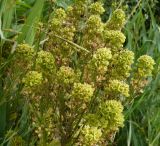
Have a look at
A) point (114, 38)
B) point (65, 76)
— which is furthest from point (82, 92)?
point (114, 38)

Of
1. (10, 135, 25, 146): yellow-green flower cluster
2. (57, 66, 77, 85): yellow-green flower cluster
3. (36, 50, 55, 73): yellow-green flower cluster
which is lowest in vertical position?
(10, 135, 25, 146): yellow-green flower cluster

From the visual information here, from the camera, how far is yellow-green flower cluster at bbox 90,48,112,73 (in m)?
1.41

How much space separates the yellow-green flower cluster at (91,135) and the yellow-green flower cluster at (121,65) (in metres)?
0.18

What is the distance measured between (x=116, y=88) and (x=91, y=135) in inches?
6.5

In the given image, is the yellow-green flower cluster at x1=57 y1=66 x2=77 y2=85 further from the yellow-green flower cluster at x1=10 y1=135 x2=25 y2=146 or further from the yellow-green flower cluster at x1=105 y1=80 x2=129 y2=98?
A: the yellow-green flower cluster at x1=10 y1=135 x2=25 y2=146

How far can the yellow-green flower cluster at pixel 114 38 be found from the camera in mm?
1497

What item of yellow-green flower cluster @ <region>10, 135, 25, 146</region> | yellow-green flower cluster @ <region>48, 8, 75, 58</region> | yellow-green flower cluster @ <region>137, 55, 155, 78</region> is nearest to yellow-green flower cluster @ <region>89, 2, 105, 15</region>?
yellow-green flower cluster @ <region>48, 8, 75, 58</region>

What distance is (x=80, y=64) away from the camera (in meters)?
1.70

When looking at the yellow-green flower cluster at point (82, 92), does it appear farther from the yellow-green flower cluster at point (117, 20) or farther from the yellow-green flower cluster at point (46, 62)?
the yellow-green flower cluster at point (117, 20)

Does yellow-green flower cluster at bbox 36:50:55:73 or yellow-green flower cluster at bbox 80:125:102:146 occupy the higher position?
yellow-green flower cluster at bbox 36:50:55:73

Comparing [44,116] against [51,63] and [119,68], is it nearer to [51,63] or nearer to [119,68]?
[51,63]

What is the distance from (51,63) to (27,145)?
0.42m

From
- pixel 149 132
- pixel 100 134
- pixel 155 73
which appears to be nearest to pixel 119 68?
pixel 100 134

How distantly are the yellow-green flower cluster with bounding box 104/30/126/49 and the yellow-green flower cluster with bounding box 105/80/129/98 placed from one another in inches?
5.5
